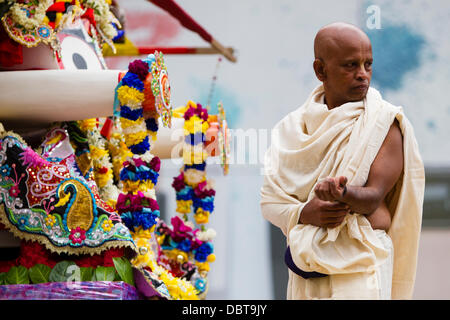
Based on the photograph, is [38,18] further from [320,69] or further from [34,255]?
[320,69]

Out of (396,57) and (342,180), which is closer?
(342,180)

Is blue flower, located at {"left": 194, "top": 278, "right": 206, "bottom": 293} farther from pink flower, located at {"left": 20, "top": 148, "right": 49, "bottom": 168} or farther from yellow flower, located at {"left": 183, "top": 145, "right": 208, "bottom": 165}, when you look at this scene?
pink flower, located at {"left": 20, "top": 148, "right": 49, "bottom": 168}

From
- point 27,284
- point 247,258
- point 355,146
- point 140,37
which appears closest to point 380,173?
point 355,146

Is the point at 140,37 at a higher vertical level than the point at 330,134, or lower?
higher

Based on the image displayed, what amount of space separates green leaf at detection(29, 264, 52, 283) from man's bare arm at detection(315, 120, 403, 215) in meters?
1.50

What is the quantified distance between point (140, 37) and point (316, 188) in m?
4.05

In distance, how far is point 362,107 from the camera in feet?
9.27

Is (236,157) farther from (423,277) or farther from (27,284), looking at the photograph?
(27,284)

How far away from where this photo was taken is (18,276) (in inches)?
139

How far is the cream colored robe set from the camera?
2664mm

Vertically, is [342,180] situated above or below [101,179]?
below

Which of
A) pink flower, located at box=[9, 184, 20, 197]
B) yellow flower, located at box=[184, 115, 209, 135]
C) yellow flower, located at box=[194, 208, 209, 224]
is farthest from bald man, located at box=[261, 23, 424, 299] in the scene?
yellow flower, located at box=[194, 208, 209, 224]

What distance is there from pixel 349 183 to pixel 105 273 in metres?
1.36

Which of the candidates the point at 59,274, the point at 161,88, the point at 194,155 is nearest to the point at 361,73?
the point at 161,88
